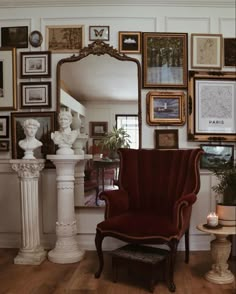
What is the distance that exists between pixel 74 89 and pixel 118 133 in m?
0.65

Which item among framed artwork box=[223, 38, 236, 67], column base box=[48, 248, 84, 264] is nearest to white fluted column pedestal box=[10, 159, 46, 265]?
column base box=[48, 248, 84, 264]

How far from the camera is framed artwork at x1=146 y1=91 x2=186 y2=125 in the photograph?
331 centimetres

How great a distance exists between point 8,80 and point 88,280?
2141 mm

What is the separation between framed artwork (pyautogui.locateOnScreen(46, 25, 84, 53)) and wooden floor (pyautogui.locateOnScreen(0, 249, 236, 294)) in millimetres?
2107

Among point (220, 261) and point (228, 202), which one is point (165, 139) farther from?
point (220, 261)

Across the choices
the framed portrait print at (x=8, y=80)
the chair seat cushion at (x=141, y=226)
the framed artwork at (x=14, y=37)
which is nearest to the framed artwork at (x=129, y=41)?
the framed artwork at (x=14, y=37)

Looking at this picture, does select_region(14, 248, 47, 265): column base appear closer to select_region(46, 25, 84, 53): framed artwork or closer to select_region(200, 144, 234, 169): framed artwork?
select_region(200, 144, 234, 169): framed artwork

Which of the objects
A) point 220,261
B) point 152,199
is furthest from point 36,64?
point 220,261

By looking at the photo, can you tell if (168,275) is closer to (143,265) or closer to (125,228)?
(143,265)

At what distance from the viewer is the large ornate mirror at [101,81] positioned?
3.32 meters

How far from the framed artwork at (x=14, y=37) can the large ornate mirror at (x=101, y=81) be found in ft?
1.49

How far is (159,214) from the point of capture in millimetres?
2785

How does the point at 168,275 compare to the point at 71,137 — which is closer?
the point at 168,275

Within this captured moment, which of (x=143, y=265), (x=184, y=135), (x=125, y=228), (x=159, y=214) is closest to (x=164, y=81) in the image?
(x=184, y=135)
